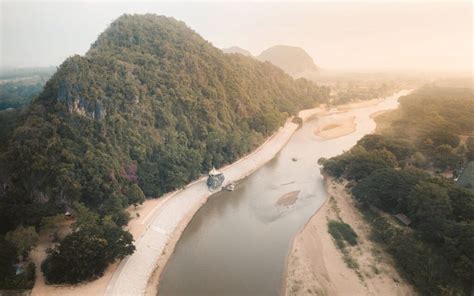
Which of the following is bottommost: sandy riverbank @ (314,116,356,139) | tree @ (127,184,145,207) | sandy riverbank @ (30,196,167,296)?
sandy riverbank @ (30,196,167,296)

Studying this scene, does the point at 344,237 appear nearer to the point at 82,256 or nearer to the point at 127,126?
the point at 82,256

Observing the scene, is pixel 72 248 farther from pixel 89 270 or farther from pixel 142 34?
pixel 142 34

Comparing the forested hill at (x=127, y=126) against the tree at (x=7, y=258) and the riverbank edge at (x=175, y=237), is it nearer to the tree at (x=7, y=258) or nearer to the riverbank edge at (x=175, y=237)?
the riverbank edge at (x=175, y=237)

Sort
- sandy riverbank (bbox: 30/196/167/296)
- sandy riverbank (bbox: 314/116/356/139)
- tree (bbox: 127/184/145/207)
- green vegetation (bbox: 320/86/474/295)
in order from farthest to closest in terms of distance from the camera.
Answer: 1. sandy riverbank (bbox: 314/116/356/139)
2. tree (bbox: 127/184/145/207)
3. sandy riverbank (bbox: 30/196/167/296)
4. green vegetation (bbox: 320/86/474/295)

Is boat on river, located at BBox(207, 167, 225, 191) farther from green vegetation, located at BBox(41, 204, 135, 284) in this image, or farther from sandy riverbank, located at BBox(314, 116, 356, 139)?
sandy riverbank, located at BBox(314, 116, 356, 139)

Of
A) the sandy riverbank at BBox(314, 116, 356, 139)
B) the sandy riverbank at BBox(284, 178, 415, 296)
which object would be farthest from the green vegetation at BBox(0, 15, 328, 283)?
the sandy riverbank at BBox(284, 178, 415, 296)

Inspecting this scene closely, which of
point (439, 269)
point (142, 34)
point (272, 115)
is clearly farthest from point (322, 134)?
point (439, 269)
